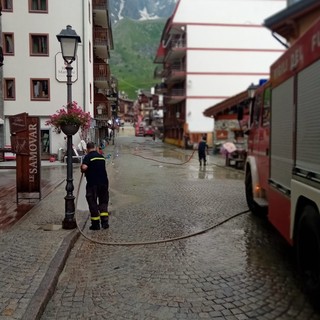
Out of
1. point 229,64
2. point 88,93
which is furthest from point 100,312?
point 229,64

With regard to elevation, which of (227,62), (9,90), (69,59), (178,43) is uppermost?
(178,43)

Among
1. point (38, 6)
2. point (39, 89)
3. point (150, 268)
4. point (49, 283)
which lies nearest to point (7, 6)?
point (38, 6)

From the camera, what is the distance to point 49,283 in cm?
504

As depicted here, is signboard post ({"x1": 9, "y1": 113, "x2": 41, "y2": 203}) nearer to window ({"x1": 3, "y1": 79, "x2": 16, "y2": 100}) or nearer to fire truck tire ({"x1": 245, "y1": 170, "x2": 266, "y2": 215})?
fire truck tire ({"x1": 245, "y1": 170, "x2": 266, "y2": 215})

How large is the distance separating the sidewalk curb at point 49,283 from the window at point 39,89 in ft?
75.6

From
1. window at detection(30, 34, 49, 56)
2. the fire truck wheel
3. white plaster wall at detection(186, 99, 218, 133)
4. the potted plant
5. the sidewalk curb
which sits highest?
window at detection(30, 34, 49, 56)

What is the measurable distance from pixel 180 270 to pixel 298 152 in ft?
7.22

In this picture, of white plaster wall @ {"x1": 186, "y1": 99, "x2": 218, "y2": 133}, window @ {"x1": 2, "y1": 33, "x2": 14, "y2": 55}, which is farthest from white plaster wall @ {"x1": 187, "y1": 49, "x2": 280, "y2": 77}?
window @ {"x1": 2, "y1": 33, "x2": 14, "y2": 55}

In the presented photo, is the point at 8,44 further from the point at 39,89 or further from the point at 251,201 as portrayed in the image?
the point at 251,201

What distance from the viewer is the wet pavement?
458 cm

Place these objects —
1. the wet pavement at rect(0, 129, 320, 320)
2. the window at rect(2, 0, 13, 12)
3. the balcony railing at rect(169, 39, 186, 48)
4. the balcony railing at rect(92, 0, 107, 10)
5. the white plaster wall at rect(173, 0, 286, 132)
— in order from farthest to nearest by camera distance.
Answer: the balcony railing at rect(169, 39, 186, 48) < the white plaster wall at rect(173, 0, 286, 132) < the balcony railing at rect(92, 0, 107, 10) < the window at rect(2, 0, 13, 12) < the wet pavement at rect(0, 129, 320, 320)

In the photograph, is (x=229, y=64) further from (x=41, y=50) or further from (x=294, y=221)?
(x=294, y=221)

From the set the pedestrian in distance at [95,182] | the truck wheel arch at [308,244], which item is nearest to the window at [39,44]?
the pedestrian in distance at [95,182]

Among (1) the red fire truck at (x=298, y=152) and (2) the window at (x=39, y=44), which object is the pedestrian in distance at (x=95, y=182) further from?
(2) the window at (x=39, y=44)
